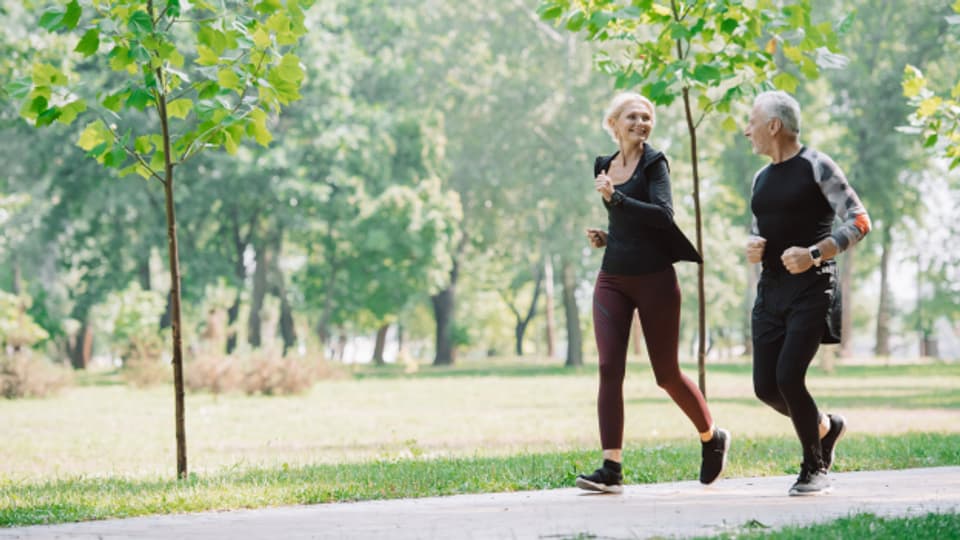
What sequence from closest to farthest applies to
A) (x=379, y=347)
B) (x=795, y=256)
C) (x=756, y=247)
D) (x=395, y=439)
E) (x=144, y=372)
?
(x=795, y=256) < (x=756, y=247) < (x=395, y=439) < (x=144, y=372) < (x=379, y=347)

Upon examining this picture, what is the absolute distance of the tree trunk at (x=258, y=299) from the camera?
138 ft

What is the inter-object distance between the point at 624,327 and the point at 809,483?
1.39 meters

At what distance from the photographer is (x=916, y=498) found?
7.05m

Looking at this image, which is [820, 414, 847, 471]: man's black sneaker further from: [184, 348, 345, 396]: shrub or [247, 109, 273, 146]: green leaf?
[184, 348, 345, 396]: shrub

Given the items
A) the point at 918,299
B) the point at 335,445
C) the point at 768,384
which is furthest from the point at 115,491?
the point at 918,299

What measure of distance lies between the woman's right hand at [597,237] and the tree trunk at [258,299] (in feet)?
113

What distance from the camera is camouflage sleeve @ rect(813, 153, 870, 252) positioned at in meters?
7.17

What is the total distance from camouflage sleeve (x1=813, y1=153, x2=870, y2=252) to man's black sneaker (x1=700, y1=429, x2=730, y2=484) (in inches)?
55.5

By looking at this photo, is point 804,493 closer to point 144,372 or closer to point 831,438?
point 831,438

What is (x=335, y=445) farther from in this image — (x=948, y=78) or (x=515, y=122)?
(x=948, y=78)

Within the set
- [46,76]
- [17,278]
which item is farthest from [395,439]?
[17,278]

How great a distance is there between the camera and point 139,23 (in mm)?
7906

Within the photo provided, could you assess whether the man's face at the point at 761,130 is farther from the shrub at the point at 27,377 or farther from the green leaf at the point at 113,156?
the shrub at the point at 27,377

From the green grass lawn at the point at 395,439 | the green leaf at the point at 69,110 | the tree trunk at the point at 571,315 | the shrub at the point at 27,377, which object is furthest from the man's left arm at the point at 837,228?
the tree trunk at the point at 571,315
